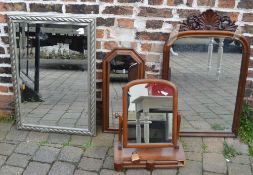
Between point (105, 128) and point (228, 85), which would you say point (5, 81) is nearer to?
point (105, 128)

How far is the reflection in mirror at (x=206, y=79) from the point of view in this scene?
2.55m

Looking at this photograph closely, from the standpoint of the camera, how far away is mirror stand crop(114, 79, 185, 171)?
2328 millimetres

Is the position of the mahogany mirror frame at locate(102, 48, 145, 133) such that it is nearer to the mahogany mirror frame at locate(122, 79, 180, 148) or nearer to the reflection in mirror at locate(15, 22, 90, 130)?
the reflection in mirror at locate(15, 22, 90, 130)

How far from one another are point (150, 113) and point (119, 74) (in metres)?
0.45

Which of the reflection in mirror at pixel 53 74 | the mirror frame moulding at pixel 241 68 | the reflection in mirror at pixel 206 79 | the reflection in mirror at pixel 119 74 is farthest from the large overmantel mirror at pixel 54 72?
the reflection in mirror at pixel 206 79

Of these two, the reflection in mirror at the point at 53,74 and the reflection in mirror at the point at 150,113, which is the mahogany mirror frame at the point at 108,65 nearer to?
the reflection in mirror at the point at 53,74

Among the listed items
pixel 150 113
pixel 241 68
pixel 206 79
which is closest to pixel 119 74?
pixel 150 113

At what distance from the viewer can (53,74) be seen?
2.72 meters

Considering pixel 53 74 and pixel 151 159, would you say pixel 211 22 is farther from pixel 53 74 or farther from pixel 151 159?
pixel 53 74

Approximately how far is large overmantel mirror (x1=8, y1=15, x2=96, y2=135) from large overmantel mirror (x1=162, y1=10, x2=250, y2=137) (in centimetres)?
69

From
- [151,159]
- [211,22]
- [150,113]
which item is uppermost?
[211,22]

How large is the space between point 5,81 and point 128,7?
4.40ft

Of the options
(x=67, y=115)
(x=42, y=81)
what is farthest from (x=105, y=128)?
(x=42, y=81)

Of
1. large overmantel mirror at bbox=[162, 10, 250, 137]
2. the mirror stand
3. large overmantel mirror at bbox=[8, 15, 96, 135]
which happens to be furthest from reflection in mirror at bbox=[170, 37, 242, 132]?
large overmantel mirror at bbox=[8, 15, 96, 135]
